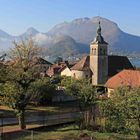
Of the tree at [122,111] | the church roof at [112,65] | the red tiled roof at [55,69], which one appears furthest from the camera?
the red tiled roof at [55,69]

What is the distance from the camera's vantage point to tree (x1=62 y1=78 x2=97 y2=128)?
1460 inches

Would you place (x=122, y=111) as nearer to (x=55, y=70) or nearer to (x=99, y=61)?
(x=99, y=61)

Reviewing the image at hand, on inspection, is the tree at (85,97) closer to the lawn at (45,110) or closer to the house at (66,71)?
the lawn at (45,110)

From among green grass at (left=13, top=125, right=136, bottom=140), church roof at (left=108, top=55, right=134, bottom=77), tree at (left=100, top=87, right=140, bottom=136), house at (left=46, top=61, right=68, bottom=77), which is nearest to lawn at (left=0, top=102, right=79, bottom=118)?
green grass at (left=13, top=125, right=136, bottom=140)

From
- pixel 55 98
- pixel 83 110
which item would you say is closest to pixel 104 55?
pixel 55 98

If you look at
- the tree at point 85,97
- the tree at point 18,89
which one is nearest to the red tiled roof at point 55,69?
the tree at point 18,89

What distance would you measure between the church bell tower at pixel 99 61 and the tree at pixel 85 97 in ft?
134

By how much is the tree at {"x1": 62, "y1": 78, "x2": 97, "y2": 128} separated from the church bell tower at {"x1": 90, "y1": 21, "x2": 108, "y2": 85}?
40.7 metres

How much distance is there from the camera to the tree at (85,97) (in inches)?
1460

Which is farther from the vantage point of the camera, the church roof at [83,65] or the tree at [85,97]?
the church roof at [83,65]

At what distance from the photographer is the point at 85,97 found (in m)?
40.8

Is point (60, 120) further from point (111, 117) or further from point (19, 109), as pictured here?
point (111, 117)

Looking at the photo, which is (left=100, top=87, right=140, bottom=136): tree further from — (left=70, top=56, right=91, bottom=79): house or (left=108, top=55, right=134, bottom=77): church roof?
(left=108, top=55, right=134, bottom=77): church roof

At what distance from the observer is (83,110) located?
138ft
